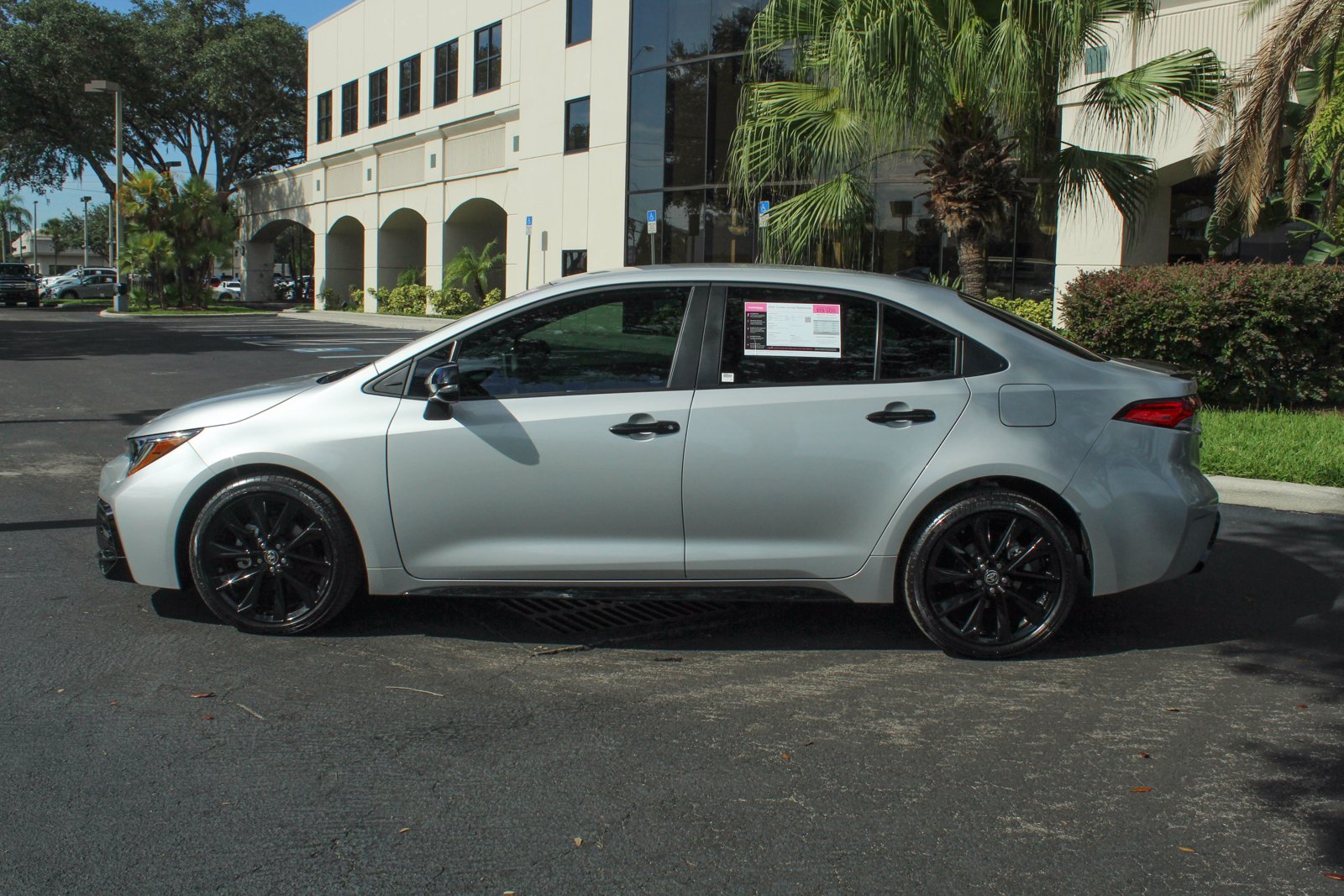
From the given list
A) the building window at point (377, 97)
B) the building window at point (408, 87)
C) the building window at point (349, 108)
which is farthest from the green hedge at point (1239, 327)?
the building window at point (349, 108)

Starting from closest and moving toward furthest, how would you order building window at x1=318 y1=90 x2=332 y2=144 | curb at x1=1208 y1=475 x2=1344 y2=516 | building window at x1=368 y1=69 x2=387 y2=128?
curb at x1=1208 y1=475 x2=1344 y2=516 < building window at x1=368 y1=69 x2=387 y2=128 < building window at x1=318 y1=90 x2=332 y2=144

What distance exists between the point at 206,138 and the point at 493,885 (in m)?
60.6

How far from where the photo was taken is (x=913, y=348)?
16.6ft

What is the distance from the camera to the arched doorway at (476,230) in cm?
3650

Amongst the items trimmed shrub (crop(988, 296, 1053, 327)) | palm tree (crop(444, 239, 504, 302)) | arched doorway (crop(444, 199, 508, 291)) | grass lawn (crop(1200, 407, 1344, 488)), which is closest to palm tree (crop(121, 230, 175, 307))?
arched doorway (crop(444, 199, 508, 291))

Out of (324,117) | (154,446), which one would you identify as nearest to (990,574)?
(154,446)

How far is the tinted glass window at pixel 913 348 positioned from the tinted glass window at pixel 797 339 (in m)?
0.06

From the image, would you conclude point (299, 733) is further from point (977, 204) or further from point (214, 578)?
point (977, 204)

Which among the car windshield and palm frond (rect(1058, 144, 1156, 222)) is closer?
the car windshield

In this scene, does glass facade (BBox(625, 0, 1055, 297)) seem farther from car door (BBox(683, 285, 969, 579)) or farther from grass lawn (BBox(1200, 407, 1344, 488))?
car door (BBox(683, 285, 969, 579))

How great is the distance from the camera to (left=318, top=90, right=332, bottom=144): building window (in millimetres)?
46062

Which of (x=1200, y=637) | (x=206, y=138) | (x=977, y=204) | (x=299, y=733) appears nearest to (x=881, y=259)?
(x=977, y=204)

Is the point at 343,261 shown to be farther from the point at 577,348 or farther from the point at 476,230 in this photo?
the point at 577,348

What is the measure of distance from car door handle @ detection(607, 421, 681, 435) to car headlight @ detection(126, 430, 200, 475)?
6.01 ft
